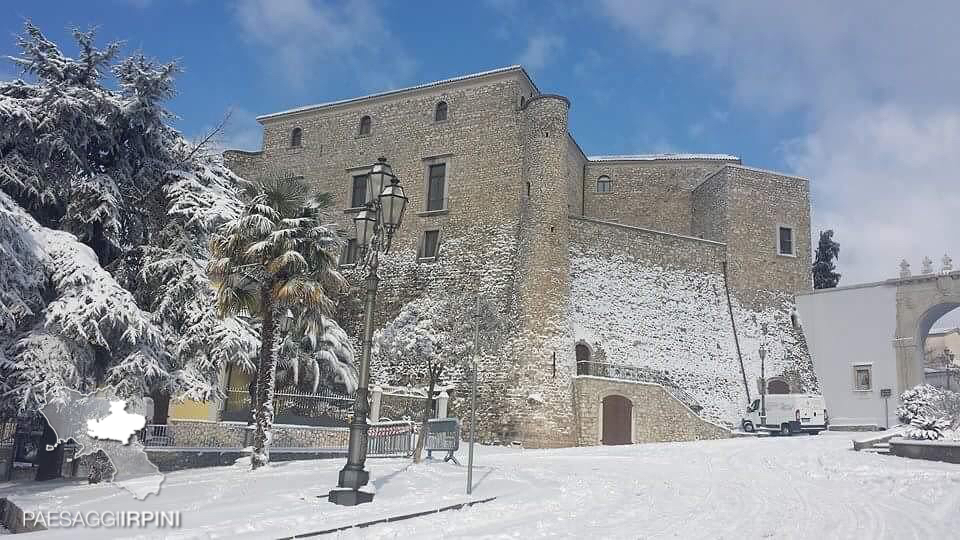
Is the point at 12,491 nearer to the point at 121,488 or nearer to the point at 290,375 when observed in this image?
the point at 121,488

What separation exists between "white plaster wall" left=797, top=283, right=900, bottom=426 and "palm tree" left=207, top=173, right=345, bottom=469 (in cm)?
2269

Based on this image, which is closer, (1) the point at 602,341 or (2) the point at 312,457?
(2) the point at 312,457

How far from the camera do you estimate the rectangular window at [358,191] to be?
29594mm

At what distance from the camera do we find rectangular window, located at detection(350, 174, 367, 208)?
29.6 metres

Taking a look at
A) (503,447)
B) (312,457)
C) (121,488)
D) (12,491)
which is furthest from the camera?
(503,447)

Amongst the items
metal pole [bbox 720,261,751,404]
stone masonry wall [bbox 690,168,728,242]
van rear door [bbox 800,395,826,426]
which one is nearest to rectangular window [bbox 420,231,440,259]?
metal pole [bbox 720,261,751,404]

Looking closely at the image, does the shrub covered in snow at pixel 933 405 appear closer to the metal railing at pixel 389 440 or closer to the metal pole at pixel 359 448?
the metal railing at pixel 389 440

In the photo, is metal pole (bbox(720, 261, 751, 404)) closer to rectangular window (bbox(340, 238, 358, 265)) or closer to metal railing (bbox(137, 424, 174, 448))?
rectangular window (bbox(340, 238, 358, 265))

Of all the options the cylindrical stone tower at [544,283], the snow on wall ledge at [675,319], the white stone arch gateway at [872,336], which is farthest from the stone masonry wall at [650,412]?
the white stone arch gateway at [872,336]

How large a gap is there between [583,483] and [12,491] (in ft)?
29.2

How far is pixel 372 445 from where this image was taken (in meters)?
16.8

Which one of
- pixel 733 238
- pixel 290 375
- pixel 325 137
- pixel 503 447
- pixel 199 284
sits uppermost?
pixel 325 137

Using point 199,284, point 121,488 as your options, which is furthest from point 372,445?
point 121,488

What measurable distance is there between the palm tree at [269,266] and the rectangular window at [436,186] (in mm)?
13119
